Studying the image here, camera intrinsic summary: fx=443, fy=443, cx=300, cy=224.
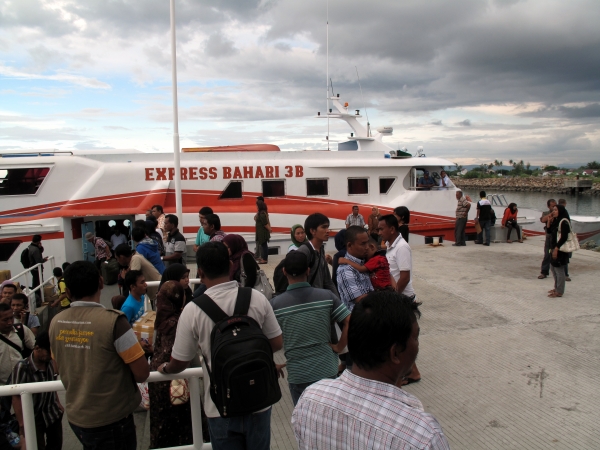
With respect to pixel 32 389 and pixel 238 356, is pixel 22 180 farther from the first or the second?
pixel 238 356

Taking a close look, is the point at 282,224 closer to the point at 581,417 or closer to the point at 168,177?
the point at 168,177

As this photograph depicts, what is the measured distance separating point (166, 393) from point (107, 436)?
703 millimetres

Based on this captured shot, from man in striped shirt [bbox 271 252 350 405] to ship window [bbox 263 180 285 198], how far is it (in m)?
8.64

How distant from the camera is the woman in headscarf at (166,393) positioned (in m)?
2.95

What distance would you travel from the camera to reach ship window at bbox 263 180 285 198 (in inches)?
447

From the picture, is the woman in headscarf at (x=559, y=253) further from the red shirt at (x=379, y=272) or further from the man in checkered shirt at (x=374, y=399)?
the man in checkered shirt at (x=374, y=399)

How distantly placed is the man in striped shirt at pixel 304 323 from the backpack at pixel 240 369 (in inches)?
23.5

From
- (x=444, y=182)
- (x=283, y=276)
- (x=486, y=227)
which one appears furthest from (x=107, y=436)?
(x=444, y=182)

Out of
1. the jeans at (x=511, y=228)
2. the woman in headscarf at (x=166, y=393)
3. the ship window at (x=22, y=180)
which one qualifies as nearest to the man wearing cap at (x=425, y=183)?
the jeans at (x=511, y=228)

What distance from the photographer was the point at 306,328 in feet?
9.00

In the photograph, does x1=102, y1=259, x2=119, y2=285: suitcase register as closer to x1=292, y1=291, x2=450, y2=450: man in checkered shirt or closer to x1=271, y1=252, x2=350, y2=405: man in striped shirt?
x1=271, y1=252, x2=350, y2=405: man in striped shirt

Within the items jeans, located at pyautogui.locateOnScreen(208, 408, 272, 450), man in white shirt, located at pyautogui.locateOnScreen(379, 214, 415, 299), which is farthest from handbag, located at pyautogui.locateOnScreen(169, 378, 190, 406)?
man in white shirt, located at pyautogui.locateOnScreen(379, 214, 415, 299)

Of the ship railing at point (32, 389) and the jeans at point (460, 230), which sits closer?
the ship railing at point (32, 389)

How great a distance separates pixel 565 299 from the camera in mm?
6602
